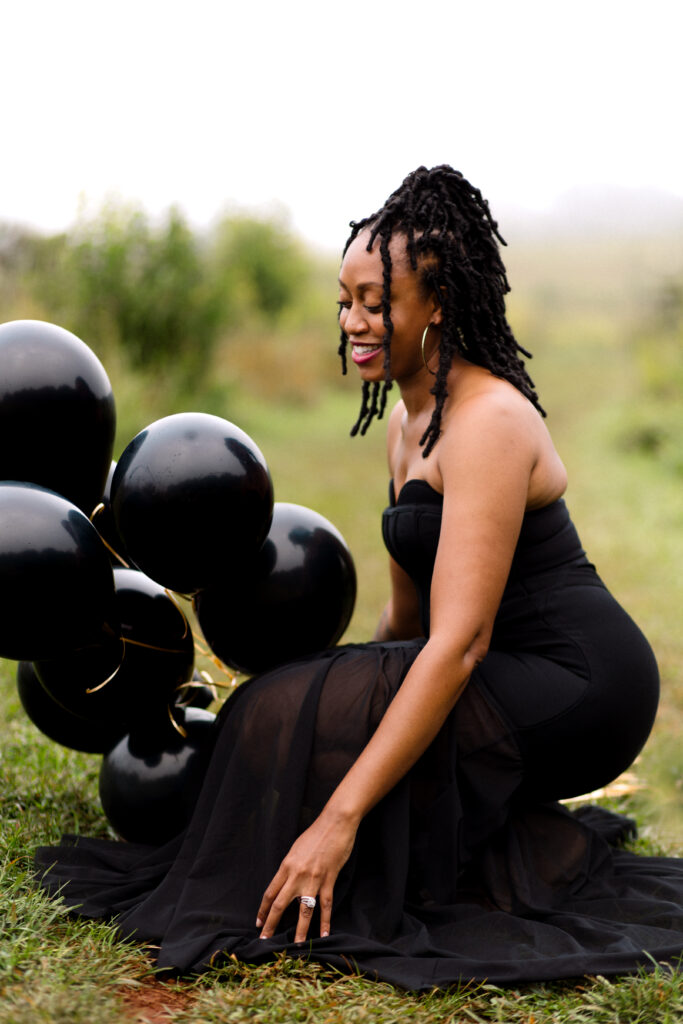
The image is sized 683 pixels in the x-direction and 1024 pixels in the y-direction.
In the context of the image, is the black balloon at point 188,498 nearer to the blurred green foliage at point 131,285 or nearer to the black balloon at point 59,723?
the black balloon at point 59,723

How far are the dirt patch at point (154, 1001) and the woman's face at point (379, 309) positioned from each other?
158cm

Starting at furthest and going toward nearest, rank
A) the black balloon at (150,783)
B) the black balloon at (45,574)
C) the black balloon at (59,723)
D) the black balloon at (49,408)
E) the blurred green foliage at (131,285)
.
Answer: the blurred green foliage at (131,285) < the black balloon at (59,723) < the black balloon at (150,783) < the black balloon at (49,408) < the black balloon at (45,574)

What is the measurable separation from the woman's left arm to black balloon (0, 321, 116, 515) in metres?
0.95

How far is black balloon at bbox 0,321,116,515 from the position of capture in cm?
267

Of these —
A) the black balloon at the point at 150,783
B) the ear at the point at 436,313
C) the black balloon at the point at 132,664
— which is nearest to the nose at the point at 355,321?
the ear at the point at 436,313

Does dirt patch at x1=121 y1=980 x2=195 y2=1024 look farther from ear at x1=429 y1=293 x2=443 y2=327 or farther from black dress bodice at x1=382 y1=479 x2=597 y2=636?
ear at x1=429 y1=293 x2=443 y2=327

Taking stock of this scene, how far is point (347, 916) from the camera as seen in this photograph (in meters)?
2.41

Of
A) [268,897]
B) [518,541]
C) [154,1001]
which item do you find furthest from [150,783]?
[518,541]

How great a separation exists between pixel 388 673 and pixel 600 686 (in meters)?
0.55

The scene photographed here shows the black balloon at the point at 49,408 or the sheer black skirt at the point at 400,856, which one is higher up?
the black balloon at the point at 49,408

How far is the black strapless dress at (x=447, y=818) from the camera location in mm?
2369

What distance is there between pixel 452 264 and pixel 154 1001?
74.3 inches

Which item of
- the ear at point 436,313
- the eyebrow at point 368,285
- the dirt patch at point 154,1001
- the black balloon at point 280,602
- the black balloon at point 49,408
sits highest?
the eyebrow at point 368,285

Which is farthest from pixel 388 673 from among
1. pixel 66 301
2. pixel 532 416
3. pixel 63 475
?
pixel 66 301
